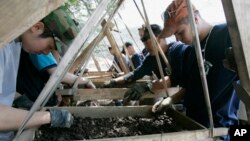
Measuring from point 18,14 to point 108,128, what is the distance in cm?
147

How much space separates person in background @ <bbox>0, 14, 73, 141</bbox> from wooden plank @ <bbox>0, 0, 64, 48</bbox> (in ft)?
3.04

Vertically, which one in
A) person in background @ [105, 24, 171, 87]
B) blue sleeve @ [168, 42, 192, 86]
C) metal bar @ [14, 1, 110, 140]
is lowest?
person in background @ [105, 24, 171, 87]

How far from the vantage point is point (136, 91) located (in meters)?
3.08

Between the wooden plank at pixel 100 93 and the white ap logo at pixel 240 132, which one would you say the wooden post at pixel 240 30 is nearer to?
the white ap logo at pixel 240 132

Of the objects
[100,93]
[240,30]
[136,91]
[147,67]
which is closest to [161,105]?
[136,91]

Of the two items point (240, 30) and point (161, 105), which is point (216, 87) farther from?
point (240, 30)

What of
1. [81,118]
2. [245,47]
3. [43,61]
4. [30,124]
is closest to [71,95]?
[43,61]

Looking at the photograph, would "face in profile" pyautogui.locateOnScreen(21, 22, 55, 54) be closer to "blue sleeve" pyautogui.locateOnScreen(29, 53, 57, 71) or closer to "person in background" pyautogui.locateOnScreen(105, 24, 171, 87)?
"blue sleeve" pyautogui.locateOnScreen(29, 53, 57, 71)

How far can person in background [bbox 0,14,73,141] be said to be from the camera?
1.56 metres

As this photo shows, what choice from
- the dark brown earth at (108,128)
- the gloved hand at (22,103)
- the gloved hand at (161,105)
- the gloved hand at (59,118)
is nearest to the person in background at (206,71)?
the gloved hand at (161,105)

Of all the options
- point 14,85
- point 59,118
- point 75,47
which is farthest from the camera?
point 14,85

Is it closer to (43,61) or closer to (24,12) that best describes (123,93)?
(43,61)

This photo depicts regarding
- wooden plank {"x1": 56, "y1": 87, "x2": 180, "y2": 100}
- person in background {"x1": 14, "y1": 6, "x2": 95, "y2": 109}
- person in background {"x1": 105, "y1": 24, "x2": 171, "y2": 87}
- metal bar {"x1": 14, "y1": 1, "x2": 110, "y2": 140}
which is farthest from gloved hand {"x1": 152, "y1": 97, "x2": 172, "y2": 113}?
person in background {"x1": 105, "y1": 24, "x2": 171, "y2": 87}

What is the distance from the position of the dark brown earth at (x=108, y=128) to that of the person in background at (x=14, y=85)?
0.08m
